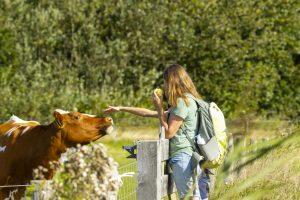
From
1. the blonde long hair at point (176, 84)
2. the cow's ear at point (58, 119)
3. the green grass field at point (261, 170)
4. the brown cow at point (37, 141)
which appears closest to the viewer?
the green grass field at point (261, 170)

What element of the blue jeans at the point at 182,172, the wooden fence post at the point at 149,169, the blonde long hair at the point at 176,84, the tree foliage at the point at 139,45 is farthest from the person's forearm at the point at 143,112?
the tree foliage at the point at 139,45

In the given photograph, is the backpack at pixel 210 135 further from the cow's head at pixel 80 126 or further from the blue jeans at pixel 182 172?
the cow's head at pixel 80 126

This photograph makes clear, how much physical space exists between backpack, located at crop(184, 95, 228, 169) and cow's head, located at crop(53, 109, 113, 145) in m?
2.85

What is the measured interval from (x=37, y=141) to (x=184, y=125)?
2704 mm

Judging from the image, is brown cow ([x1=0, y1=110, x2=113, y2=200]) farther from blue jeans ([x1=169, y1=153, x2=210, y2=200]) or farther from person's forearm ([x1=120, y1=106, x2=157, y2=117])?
blue jeans ([x1=169, y1=153, x2=210, y2=200])

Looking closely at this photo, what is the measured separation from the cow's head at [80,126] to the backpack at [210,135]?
2.85 metres

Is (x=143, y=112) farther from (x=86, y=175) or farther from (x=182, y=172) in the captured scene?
(x=86, y=175)

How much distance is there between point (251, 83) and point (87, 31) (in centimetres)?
590

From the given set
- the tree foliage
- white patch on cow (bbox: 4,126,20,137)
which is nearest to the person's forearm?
white patch on cow (bbox: 4,126,20,137)

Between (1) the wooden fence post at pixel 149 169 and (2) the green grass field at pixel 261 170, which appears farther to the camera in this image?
(1) the wooden fence post at pixel 149 169

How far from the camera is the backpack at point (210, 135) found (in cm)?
774

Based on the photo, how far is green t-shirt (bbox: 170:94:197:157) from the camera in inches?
312


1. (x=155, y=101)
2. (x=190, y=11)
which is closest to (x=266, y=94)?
(x=190, y=11)

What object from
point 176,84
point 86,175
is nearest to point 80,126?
point 176,84
